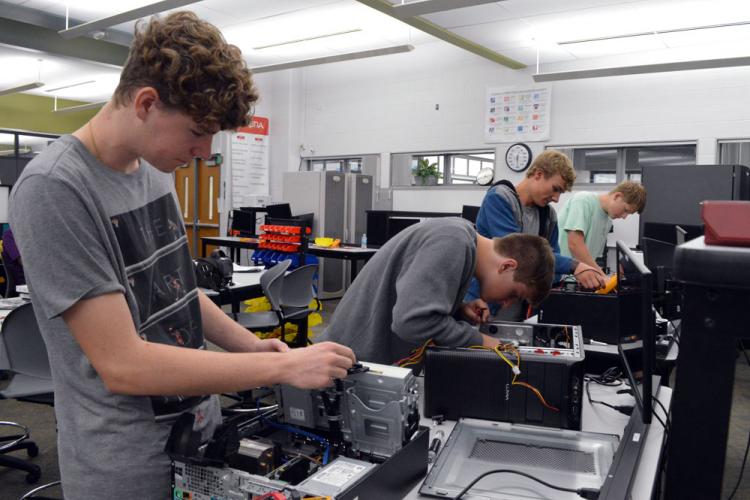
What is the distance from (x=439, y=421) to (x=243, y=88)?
2.87 ft

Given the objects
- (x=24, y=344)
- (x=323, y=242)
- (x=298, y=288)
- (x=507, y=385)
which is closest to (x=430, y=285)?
(x=507, y=385)

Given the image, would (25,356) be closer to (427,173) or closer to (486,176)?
(486,176)

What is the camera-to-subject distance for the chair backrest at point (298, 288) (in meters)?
3.92

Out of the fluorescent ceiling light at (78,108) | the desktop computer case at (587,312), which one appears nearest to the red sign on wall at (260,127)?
the fluorescent ceiling light at (78,108)

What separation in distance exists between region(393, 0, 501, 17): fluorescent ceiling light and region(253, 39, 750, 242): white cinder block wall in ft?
8.74

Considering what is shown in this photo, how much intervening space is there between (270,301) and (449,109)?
14.3 feet

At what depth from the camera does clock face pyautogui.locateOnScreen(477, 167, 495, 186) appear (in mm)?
6906

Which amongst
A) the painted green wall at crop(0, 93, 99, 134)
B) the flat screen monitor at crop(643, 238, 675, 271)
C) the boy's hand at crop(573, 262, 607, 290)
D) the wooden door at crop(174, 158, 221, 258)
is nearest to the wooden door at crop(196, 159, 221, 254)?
the wooden door at crop(174, 158, 221, 258)

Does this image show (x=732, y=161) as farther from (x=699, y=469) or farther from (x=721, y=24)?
(x=699, y=469)

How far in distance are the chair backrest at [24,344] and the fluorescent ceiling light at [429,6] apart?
3.11 metres

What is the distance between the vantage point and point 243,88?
85 centimetres

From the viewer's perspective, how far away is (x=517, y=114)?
6641mm

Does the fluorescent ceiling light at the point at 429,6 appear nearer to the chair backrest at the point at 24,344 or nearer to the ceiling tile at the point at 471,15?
the ceiling tile at the point at 471,15

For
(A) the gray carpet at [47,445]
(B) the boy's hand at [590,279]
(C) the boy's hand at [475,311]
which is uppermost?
(B) the boy's hand at [590,279]
